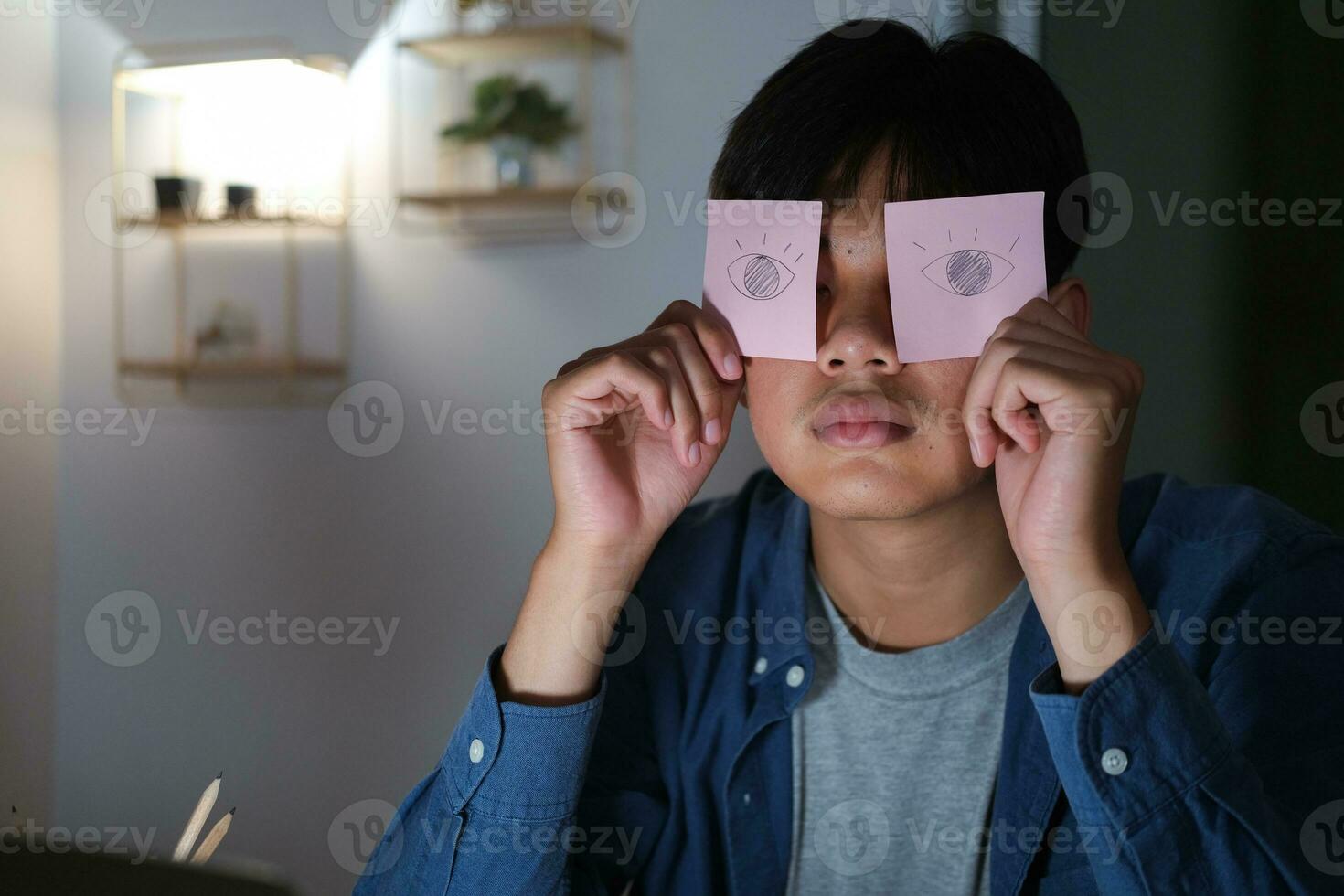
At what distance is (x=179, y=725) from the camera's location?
179 centimetres

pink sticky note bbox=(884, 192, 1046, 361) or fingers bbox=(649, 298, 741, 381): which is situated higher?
pink sticky note bbox=(884, 192, 1046, 361)

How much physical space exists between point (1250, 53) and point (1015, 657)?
150 centimetres

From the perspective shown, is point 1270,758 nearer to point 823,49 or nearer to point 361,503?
point 823,49

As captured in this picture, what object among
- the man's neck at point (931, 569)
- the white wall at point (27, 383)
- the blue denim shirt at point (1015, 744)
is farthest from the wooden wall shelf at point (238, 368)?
the man's neck at point (931, 569)

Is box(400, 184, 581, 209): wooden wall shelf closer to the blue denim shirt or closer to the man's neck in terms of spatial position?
the blue denim shirt

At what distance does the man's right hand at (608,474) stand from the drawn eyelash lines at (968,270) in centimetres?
21

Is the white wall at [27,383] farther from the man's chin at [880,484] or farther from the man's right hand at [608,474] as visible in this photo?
the man's chin at [880,484]

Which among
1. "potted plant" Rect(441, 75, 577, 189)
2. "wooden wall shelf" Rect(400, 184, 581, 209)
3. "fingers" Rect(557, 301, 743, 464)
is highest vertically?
"potted plant" Rect(441, 75, 577, 189)

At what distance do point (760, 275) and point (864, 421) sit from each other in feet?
0.57

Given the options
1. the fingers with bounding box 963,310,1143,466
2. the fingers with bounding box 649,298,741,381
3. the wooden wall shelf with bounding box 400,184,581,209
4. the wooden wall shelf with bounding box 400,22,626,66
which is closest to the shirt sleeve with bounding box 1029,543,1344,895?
the fingers with bounding box 963,310,1143,466

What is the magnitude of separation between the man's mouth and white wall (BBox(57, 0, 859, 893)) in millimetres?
585

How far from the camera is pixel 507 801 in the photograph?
977mm

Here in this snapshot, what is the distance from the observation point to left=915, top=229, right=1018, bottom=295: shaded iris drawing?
962 millimetres

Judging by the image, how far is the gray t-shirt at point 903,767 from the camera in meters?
1.04
